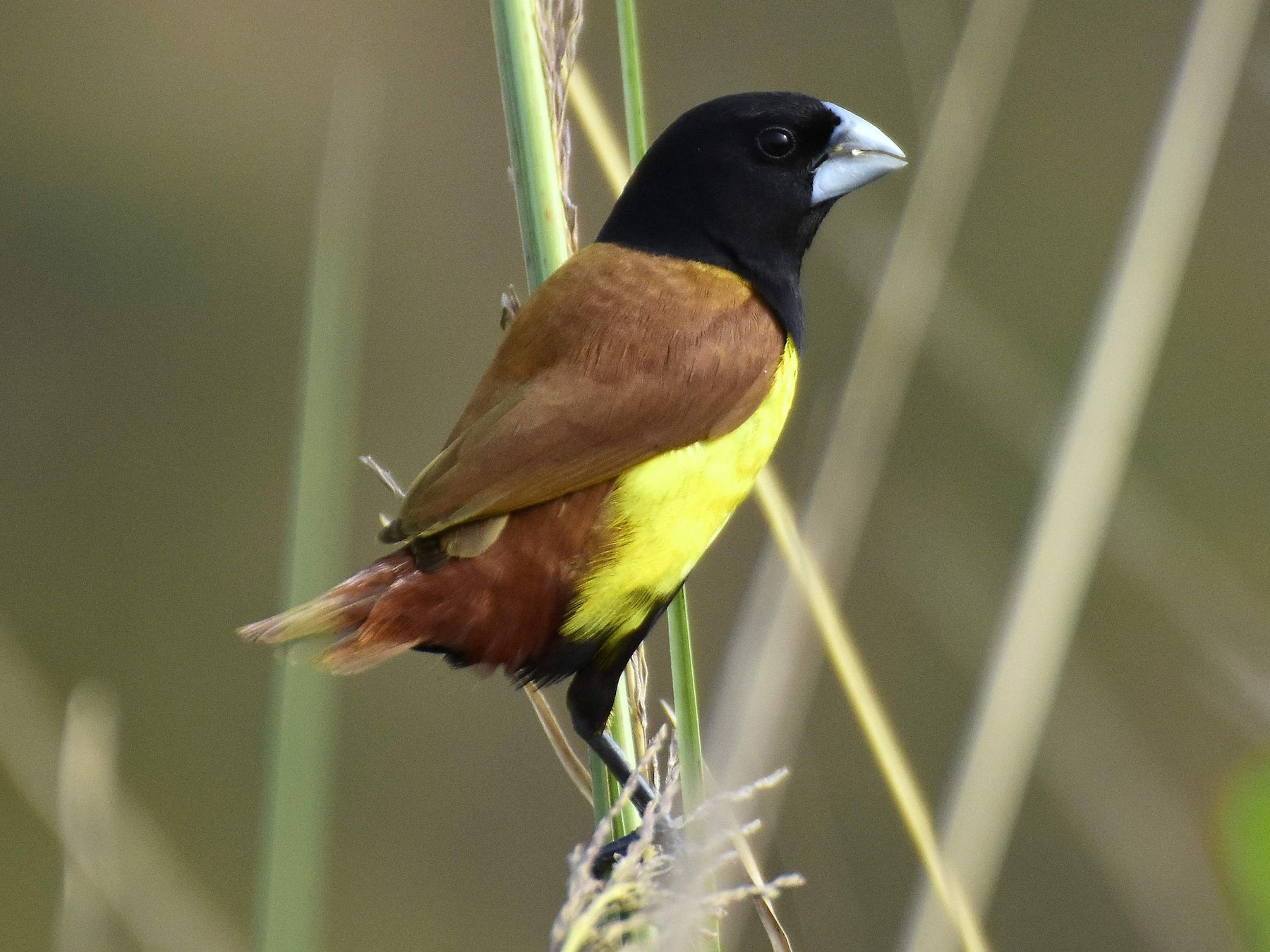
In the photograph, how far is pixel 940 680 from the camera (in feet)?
10.2

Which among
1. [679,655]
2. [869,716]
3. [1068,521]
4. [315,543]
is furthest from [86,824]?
[1068,521]

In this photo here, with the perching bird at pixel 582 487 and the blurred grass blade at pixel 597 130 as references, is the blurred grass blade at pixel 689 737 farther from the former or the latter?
the blurred grass blade at pixel 597 130

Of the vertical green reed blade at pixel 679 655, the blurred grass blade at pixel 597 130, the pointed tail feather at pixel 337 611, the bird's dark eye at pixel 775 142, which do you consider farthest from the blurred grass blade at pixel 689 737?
the bird's dark eye at pixel 775 142

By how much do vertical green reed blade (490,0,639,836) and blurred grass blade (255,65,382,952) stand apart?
0.16 m

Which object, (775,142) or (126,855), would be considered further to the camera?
(775,142)

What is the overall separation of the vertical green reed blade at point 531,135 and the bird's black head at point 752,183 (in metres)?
0.19

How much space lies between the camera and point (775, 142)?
1634mm

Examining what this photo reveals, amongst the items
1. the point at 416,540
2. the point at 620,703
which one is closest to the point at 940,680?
the point at 620,703

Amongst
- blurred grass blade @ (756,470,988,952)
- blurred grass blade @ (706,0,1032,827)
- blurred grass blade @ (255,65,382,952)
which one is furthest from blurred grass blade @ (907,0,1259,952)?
blurred grass blade @ (255,65,382,952)

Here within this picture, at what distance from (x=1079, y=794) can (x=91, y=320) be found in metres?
2.64

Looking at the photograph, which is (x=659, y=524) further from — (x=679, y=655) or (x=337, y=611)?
(x=337, y=611)

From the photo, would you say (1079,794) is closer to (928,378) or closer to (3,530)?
(928,378)

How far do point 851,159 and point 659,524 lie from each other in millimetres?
537

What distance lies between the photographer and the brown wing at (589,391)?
1295mm
